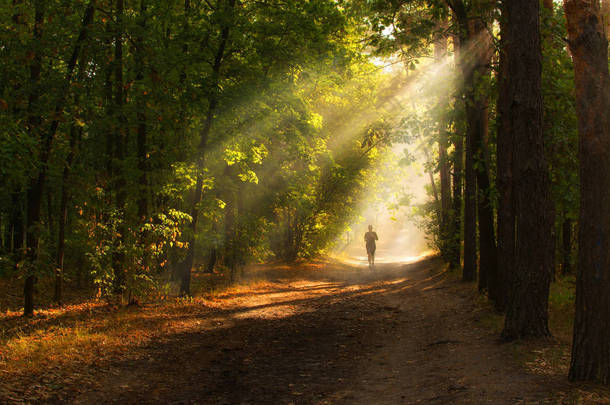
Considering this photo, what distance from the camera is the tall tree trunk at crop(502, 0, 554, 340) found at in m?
7.71

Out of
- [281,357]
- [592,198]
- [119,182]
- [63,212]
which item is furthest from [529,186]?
[63,212]

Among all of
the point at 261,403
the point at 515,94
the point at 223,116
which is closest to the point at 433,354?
the point at 261,403

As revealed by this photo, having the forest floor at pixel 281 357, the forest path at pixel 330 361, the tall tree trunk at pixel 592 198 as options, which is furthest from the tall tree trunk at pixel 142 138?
the tall tree trunk at pixel 592 198

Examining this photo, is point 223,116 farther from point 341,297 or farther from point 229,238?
point 341,297

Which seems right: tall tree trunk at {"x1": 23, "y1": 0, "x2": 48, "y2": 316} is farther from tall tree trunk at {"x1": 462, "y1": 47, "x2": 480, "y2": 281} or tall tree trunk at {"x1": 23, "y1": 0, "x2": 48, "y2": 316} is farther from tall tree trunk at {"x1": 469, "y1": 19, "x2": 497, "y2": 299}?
tall tree trunk at {"x1": 469, "y1": 19, "x2": 497, "y2": 299}

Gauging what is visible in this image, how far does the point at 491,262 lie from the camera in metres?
12.3

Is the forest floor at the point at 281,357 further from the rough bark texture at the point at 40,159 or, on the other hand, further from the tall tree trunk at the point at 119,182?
the rough bark texture at the point at 40,159

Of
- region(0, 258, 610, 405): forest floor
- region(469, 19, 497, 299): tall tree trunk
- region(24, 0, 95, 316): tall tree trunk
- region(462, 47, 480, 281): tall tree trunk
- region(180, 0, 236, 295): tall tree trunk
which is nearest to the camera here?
region(0, 258, 610, 405): forest floor

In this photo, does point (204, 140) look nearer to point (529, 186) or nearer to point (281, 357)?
point (281, 357)

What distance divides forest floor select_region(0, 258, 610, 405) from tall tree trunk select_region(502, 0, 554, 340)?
0.53m

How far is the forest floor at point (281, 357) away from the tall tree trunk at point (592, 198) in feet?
1.49

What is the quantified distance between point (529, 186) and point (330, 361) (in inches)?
180

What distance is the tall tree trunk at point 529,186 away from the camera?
25.3 ft

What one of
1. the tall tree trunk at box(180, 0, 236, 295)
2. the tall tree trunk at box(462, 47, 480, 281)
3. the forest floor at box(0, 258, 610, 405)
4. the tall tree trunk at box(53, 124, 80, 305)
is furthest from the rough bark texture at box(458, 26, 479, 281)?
the tall tree trunk at box(53, 124, 80, 305)
